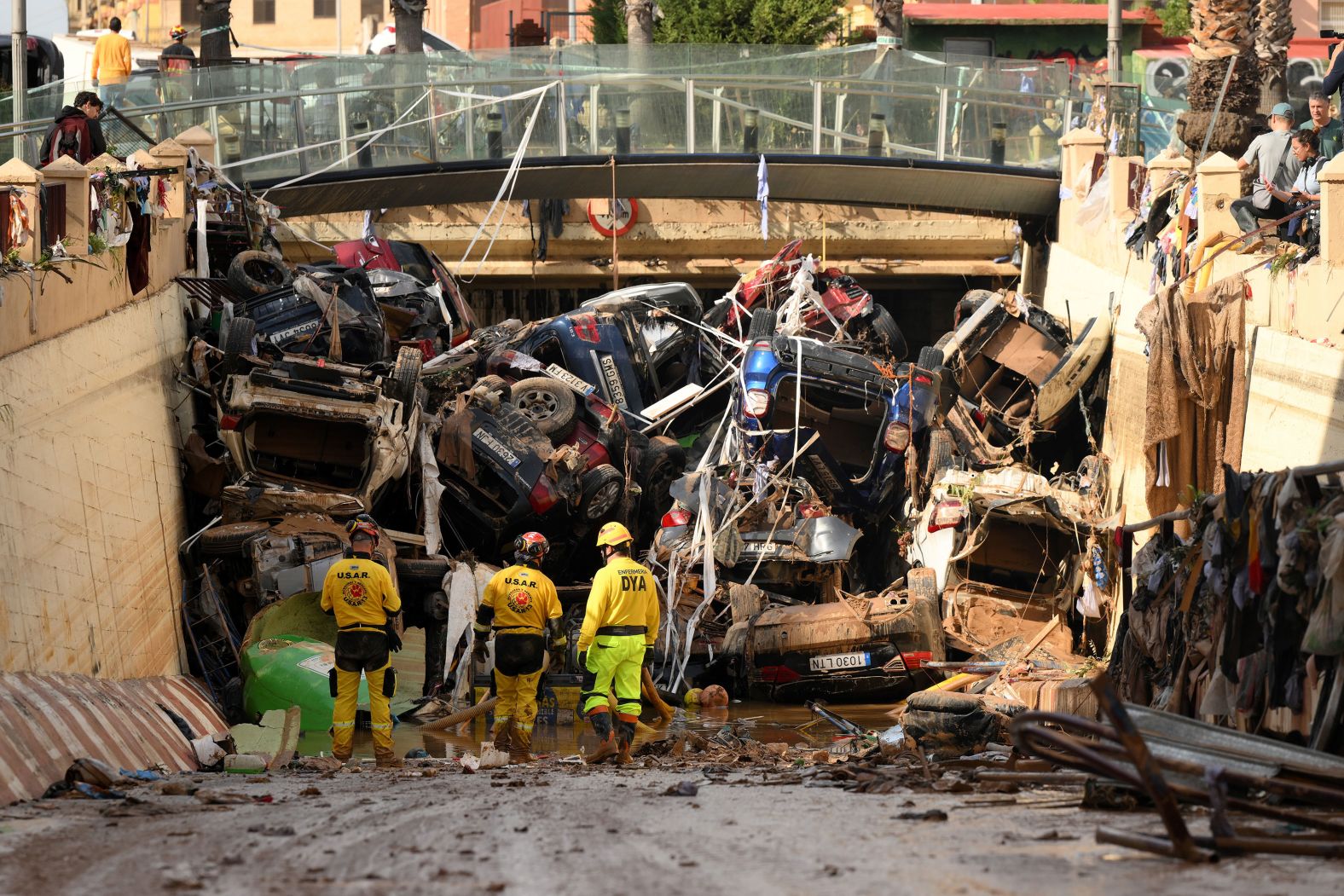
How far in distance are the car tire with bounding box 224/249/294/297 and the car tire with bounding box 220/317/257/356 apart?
1.50 m

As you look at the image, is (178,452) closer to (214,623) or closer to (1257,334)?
(214,623)

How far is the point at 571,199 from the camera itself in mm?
27484

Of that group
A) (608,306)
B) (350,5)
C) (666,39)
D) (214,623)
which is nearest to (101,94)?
(608,306)

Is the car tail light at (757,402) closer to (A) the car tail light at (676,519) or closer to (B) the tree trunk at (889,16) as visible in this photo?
(A) the car tail light at (676,519)

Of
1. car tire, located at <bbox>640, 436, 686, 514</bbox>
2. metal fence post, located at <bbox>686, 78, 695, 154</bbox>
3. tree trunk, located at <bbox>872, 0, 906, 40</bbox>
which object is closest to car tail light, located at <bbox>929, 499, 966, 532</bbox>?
car tire, located at <bbox>640, 436, 686, 514</bbox>

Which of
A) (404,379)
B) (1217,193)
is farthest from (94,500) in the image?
(1217,193)

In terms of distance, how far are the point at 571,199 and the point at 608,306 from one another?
6.47 m

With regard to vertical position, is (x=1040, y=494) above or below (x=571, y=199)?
below

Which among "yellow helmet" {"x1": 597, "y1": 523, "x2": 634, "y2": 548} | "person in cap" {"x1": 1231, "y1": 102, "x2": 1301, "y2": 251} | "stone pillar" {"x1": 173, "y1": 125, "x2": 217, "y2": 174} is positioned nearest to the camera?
"yellow helmet" {"x1": 597, "y1": 523, "x2": 634, "y2": 548}

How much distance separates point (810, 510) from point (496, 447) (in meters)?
3.14

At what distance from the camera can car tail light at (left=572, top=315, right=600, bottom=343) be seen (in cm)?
2055

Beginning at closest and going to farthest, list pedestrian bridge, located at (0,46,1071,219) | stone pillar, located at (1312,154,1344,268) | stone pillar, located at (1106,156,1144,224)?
stone pillar, located at (1312,154,1344,268) < stone pillar, located at (1106,156,1144,224) < pedestrian bridge, located at (0,46,1071,219)

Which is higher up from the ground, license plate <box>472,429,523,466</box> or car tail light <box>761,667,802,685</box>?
license plate <box>472,429,523,466</box>

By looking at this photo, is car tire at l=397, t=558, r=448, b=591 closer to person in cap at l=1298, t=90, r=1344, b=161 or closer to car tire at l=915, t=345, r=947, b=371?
car tire at l=915, t=345, r=947, b=371
